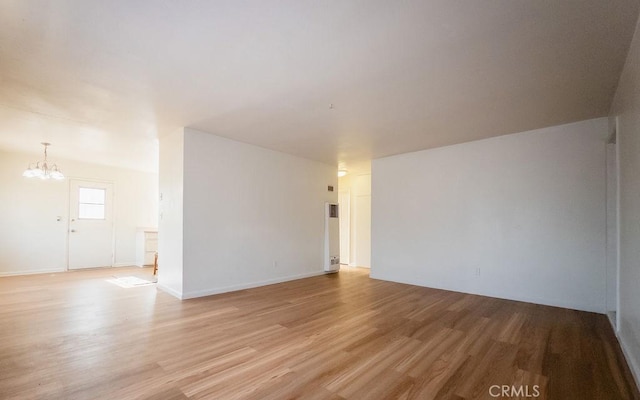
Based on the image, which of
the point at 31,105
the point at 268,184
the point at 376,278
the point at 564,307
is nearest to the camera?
the point at 31,105

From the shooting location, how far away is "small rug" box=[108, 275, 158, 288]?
527 centimetres

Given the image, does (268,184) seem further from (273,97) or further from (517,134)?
(517,134)

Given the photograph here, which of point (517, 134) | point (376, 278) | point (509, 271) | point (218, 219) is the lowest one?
point (376, 278)

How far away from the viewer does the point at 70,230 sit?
6.77 metres

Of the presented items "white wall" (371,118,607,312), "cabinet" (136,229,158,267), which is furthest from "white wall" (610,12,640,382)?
"cabinet" (136,229,158,267)

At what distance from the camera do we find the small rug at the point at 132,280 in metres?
5.27

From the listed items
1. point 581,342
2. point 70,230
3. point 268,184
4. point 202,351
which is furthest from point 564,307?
point 70,230

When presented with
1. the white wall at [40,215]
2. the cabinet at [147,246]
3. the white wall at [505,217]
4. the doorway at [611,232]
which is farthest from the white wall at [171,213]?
the doorway at [611,232]

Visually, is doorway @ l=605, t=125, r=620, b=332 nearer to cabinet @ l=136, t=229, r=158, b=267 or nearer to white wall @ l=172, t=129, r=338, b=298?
white wall @ l=172, t=129, r=338, b=298

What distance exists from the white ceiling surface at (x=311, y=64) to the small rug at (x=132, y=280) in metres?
2.85

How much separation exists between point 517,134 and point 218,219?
5030mm

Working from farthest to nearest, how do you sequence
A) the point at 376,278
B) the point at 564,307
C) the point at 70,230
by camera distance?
the point at 70,230 < the point at 376,278 < the point at 564,307

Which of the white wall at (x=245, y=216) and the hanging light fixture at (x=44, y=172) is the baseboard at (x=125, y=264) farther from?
the white wall at (x=245, y=216)

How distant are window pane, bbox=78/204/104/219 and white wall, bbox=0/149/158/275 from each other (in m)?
0.29
